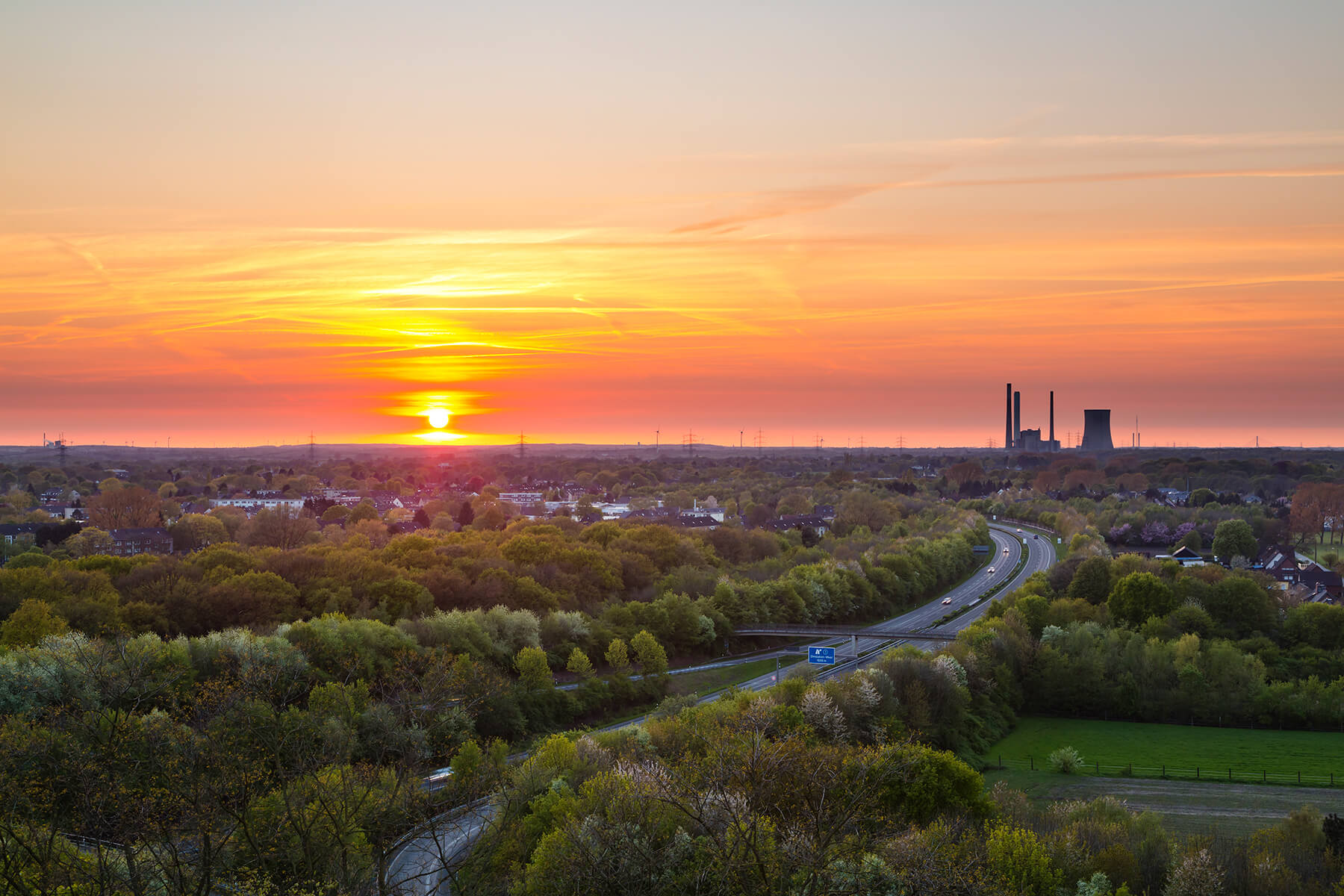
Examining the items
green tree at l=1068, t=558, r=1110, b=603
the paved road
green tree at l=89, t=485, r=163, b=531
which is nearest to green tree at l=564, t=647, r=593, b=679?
the paved road

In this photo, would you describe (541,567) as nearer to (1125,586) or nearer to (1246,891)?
(1125,586)

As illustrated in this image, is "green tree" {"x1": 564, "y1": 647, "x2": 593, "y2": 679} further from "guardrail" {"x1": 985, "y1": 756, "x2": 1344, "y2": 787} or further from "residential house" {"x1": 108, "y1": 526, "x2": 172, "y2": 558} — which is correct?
"residential house" {"x1": 108, "y1": 526, "x2": 172, "y2": 558}

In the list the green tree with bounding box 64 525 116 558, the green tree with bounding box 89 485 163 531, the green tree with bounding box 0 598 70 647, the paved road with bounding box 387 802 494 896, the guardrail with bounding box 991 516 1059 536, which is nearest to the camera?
the paved road with bounding box 387 802 494 896

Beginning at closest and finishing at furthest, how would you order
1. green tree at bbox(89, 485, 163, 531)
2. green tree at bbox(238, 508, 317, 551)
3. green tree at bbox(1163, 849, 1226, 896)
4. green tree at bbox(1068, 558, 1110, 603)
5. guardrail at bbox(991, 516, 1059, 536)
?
1. green tree at bbox(1163, 849, 1226, 896)
2. green tree at bbox(1068, 558, 1110, 603)
3. green tree at bbox(238, 508, 317, 551)
4. green tree at bbox(89, 485, 163, 531)
5. guardrail at bbox(991, 516, 1059, 536)

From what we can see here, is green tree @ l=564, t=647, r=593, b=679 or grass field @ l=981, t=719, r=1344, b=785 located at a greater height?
green tree @ l=564, t=647, r=593, b=679

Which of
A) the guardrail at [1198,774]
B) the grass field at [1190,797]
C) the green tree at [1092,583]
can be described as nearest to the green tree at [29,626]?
the grass field at [1190,797]

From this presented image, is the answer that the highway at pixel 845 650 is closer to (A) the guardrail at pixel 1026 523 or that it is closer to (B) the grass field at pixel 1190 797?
(A) the guardrail at pixel 1026 523

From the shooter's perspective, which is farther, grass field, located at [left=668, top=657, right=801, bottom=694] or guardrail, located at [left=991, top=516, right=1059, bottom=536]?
guardrail, located at [left=991, top=516, right=1059, bottom=536]
